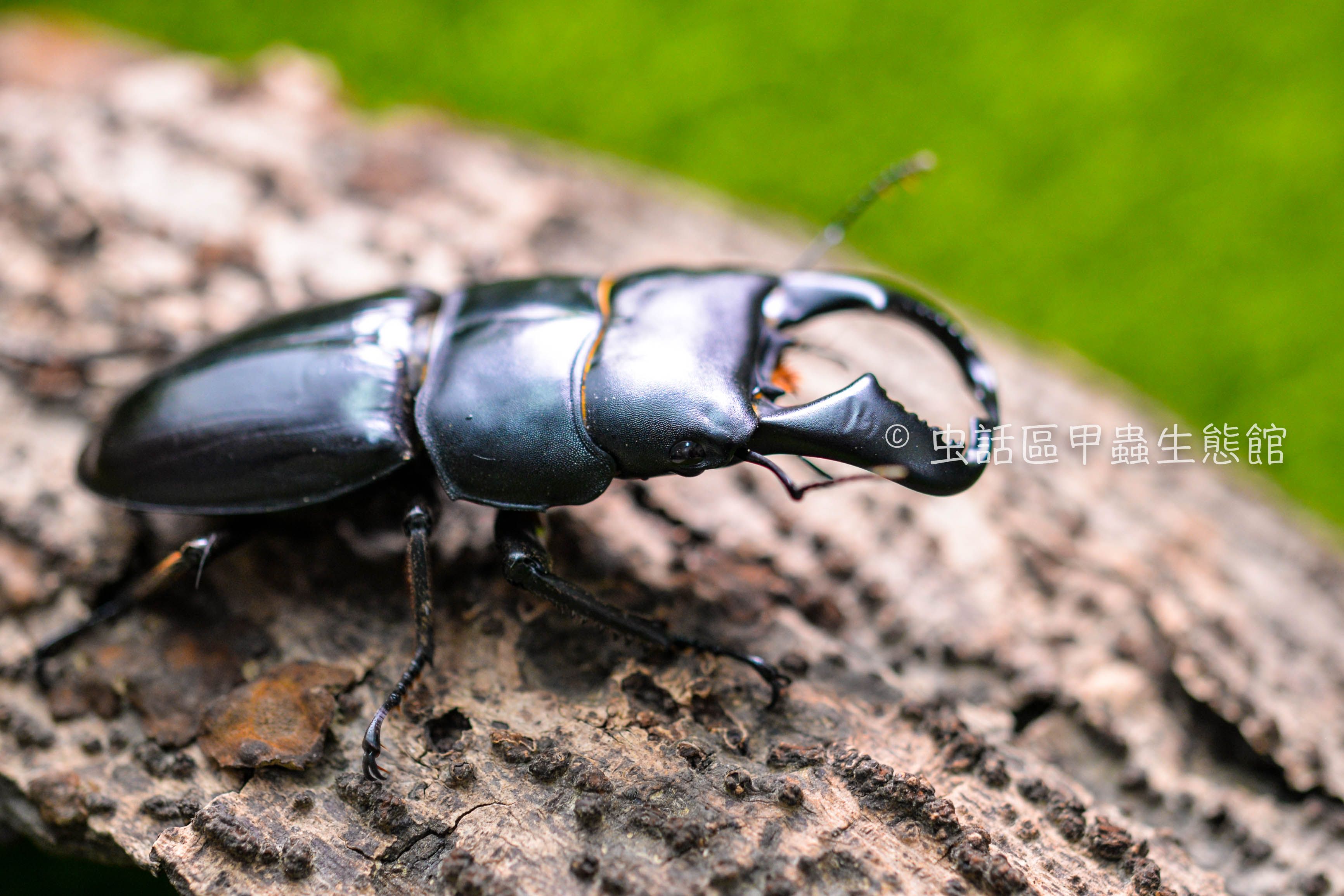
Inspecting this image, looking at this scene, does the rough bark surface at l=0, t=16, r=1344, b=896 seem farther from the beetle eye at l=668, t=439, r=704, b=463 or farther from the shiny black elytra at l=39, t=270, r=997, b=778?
the beetle eye at l=668, t=439, r=704, b=463

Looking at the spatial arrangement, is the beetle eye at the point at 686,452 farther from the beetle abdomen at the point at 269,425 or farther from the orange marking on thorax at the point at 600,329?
the beetle abdomen at the point at 269,425

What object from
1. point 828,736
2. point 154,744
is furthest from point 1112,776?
point 154,744

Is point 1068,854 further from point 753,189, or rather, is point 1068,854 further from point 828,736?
point 753,189

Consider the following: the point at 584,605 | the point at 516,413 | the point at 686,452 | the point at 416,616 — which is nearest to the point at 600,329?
the point at 516,413

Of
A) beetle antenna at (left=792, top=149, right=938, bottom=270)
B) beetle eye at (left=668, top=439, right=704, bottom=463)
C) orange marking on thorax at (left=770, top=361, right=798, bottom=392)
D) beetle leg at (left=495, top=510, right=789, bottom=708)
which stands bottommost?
beetle leg at (left=495, top=510, right=789, bottom=708)

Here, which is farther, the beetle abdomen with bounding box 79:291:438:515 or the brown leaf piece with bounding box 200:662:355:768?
the beetle abdomen with bounding box 79:291:438:515

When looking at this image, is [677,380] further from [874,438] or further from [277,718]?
Answer: [277,718]

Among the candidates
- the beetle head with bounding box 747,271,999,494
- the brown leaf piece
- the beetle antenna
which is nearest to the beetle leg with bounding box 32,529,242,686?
the brown leaf piece

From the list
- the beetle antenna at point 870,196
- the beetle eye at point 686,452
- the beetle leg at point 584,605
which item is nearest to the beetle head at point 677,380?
the beetle eye at point 686,452
